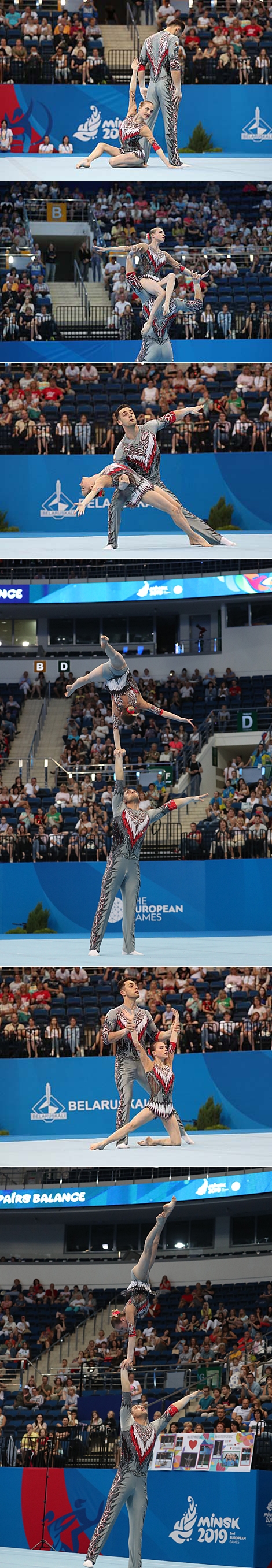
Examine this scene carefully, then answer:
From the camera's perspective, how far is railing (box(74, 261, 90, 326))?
88.8 ft

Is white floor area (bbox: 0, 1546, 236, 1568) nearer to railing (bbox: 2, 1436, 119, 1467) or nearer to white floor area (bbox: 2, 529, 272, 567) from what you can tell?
railing (bbox: 2, 1436, 119, 1467)

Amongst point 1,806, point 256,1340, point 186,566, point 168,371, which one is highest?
point 168,371

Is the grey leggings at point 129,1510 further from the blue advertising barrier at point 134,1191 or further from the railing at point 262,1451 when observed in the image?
the blue advertising barrier at point 134,1191

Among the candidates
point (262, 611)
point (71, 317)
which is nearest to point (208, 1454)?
point (262, 611)

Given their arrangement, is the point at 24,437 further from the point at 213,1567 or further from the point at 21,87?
the point at 213,1567

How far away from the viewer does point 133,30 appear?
1214 inches

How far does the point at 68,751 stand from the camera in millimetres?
24781

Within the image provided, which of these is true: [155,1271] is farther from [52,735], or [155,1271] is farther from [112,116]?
[112,116]

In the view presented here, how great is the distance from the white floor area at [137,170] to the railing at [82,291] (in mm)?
1278

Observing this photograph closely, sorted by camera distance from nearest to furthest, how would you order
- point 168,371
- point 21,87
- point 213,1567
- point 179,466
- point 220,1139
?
point 213,1567 → point 220,1139 → point 179,466 → point 168,371 → point 21,87

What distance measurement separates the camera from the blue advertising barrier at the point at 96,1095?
21266mm

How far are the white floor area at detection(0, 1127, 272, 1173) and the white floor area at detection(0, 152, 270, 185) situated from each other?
1195 centimetres

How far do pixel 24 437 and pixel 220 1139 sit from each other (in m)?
8.59

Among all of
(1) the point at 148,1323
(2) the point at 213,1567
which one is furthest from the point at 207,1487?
(1) the point at 148,1323
